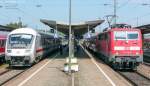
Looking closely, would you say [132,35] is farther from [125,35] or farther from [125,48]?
[125,48]

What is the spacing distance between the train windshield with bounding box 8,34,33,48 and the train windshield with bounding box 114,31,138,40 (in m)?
6.86

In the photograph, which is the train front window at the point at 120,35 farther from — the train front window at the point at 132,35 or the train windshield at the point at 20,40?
the train windshield at the point at 20,40

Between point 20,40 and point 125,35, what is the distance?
8.18 metres

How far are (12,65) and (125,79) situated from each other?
35.6ft

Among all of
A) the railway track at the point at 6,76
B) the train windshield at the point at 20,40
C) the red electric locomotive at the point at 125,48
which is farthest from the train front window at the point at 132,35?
the railway track at the point at 6,76

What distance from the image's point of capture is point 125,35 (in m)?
31.0

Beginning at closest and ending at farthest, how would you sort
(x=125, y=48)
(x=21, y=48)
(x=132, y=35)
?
(x=125, y=48) → (x=132, y=35) → (x=21, y=48)

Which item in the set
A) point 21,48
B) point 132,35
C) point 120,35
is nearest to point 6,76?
point 21,48

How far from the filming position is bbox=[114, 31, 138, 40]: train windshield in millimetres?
30859

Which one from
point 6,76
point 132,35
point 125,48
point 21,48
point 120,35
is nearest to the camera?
point 6,76

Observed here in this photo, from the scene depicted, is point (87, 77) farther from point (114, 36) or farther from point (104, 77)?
point (114, 36)

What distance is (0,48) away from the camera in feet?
117

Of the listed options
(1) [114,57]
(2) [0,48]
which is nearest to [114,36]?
(1) [114,57]

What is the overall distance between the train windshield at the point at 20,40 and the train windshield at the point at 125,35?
6.86m
